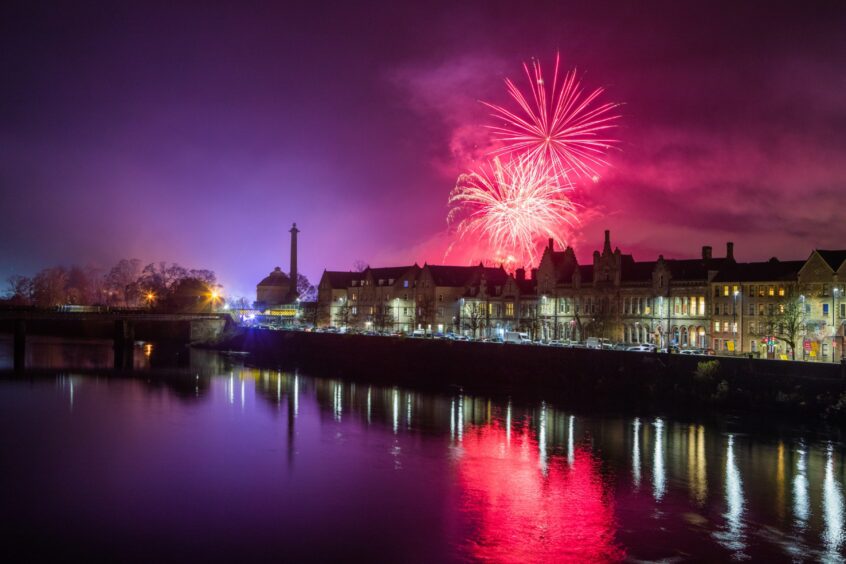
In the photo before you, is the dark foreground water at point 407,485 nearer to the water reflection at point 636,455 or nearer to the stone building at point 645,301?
the water reflection at point 636,455

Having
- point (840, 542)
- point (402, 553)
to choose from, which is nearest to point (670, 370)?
point (840, 542)

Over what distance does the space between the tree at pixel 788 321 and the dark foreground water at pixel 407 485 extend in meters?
21.8

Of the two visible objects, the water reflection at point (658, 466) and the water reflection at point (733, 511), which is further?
the water reflection at point (658, 466)

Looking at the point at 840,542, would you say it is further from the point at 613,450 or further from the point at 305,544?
the point at 305,544

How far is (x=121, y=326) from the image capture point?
122 metres

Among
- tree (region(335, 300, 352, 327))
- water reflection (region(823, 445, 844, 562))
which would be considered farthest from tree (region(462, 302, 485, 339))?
water reflection (region(823, 445, 844, 562))

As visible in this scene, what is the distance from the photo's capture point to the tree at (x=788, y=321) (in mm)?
74094

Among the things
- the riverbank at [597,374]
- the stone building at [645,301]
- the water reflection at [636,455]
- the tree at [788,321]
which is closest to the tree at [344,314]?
the stone building at [645,301]

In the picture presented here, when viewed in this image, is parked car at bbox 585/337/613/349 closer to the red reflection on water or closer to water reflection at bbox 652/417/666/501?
water reflection at bbox 652/417/666/501

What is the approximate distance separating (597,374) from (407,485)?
121 feet

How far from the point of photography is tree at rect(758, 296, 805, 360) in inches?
2917

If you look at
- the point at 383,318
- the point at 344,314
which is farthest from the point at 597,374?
the point at 344,314

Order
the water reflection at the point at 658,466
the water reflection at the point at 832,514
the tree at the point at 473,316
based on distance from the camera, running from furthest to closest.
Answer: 1. the tree at the point at 473,316
2. the water reflection at the point at 658,466
3. the water reflection at the point at 832,514

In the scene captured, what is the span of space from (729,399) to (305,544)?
133 feet
